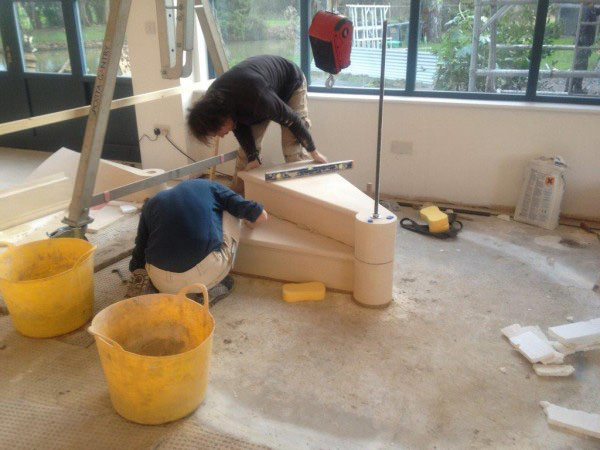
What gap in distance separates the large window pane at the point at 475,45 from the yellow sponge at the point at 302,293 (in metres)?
1.96

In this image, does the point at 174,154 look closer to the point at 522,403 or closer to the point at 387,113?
the point at 387,113

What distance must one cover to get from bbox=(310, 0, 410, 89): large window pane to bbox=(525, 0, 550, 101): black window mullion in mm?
837

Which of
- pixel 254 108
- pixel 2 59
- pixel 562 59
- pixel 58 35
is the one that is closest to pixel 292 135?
pixel 254 108

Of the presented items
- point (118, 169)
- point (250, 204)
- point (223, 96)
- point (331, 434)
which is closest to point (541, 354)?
point (331, 434)

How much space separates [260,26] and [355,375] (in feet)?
9.95

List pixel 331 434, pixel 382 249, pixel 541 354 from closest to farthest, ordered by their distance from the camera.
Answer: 1. pixel 331 434
2. pixel 541 354
3. pixel 382 249

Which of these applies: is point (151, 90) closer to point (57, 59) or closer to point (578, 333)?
point (57, 59)

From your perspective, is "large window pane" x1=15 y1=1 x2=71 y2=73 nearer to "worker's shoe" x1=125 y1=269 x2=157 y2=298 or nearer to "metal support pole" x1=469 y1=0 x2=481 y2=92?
"worker's shoe" x1=125 y1=269 x2=157 y2=298

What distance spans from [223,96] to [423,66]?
1.74 m

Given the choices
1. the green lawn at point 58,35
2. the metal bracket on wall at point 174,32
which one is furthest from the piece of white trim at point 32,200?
the green lawn at point 58,35

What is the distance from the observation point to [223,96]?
8.98 feet

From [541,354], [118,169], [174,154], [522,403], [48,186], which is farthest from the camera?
[174,154]

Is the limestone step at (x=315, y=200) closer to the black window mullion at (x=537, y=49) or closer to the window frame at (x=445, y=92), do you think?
the window frame at (x=445, y=92)

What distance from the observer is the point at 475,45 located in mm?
3666
